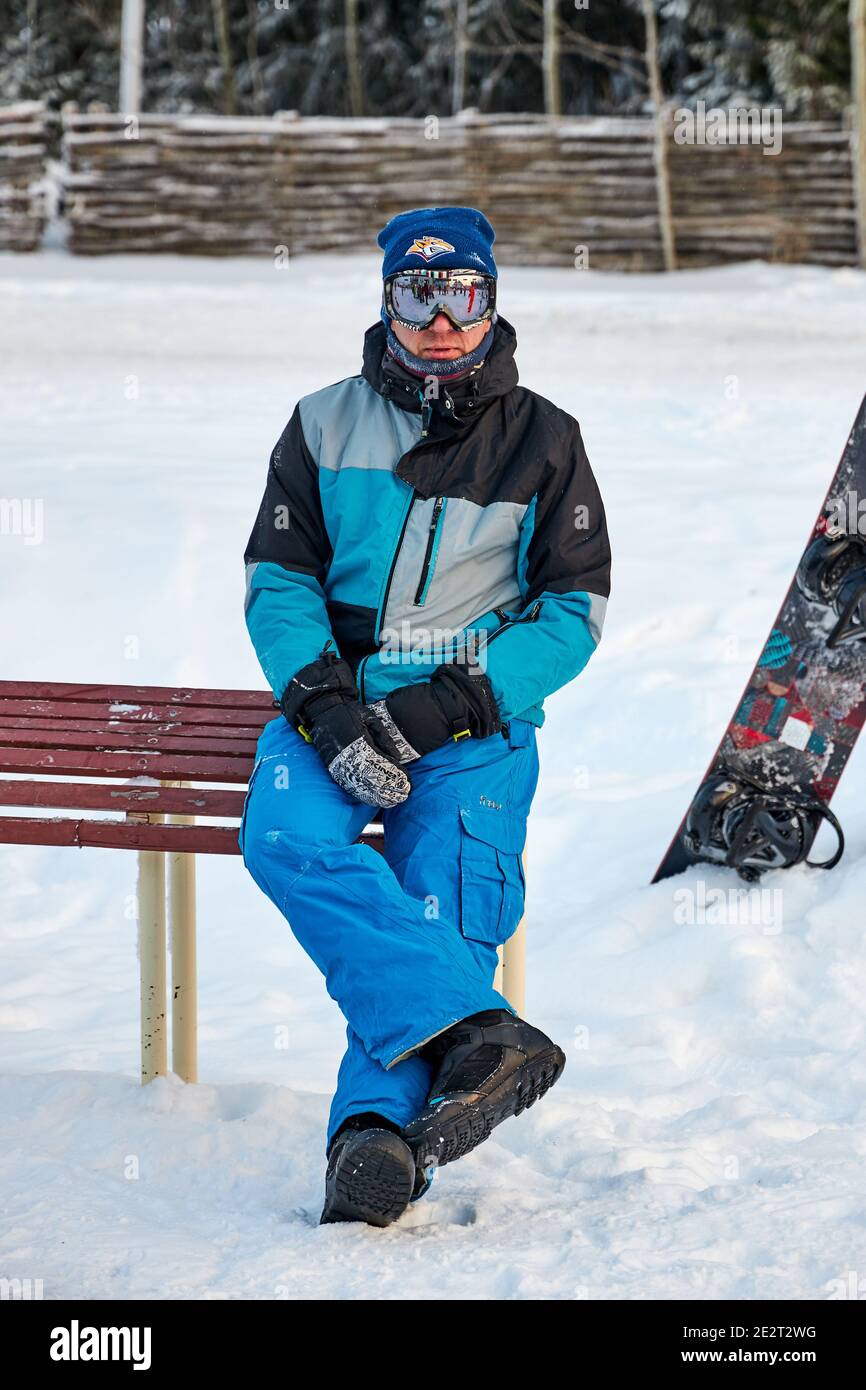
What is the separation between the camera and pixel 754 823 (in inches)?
153

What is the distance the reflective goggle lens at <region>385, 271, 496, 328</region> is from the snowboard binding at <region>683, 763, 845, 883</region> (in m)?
1.52

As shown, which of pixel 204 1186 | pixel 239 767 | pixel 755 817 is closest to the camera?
pixel 204 1186

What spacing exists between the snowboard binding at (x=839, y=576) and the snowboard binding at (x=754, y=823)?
1.41ft

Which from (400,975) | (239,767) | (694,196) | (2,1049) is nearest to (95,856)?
(2,1049)

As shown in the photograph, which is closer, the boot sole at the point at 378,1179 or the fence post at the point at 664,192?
the boot sole at the point at 378,1179

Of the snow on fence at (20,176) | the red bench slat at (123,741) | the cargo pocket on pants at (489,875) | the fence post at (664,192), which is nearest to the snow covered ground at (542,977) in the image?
the cargo pocket on pants at (489,875)

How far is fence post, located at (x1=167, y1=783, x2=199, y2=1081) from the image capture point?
3229mm

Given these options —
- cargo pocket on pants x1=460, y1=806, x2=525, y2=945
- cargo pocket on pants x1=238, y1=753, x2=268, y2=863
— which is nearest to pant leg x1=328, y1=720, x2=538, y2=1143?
cargo pocket on pants x1=460, y1=806, x2=525, y2=945

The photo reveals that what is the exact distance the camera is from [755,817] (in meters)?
3.89

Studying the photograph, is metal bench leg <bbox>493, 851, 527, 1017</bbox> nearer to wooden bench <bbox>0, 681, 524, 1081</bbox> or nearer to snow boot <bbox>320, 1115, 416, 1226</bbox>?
wooden bench <bbox>0, 681, 524, 1081</bbox>

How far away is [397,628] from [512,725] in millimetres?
289

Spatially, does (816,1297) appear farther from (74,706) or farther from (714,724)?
(714,724)

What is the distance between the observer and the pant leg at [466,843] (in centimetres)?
272

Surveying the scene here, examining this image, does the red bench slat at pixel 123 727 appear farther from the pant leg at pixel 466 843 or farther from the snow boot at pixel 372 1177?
the snow boot at pixel 372 1177
